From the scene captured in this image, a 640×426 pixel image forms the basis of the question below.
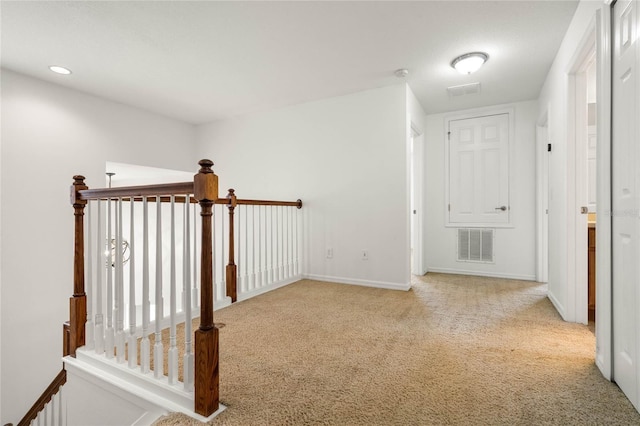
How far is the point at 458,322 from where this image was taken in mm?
2486

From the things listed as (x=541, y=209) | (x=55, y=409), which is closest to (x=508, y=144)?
(x=541, y=209)

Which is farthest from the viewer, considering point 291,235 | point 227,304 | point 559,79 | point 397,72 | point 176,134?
point 176,134

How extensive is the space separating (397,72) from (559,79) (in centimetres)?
141

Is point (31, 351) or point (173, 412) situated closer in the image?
point (173, 412)

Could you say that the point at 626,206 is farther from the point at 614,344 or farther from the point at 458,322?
the point at 458,322

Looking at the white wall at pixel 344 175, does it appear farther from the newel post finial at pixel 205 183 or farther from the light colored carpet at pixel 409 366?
the newel post finial at pixel 205 183

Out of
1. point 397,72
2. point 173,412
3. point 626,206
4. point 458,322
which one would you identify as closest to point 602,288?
point 626,206

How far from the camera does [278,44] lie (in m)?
2.71

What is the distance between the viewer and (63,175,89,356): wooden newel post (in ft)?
6.39

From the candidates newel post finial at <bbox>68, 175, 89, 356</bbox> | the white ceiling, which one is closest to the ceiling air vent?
the white ceiling

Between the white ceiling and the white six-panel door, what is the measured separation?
0.96m

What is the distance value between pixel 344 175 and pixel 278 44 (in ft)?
5.58

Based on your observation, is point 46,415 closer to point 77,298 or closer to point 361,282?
point 77,298

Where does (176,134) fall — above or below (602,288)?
above
